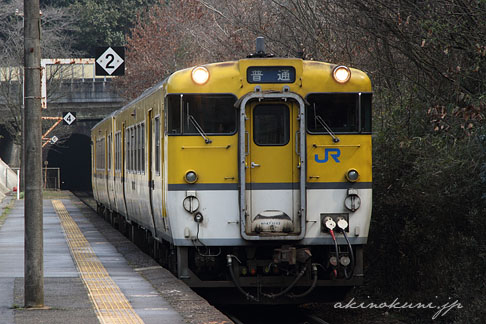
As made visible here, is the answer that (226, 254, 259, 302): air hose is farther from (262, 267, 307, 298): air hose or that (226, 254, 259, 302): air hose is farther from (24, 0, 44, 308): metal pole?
(24, 0, 44, 308): metal pole

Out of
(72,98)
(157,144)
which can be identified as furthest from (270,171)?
(72,98)

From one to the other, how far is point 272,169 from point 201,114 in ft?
3.36

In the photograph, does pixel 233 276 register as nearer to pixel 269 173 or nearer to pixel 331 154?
pixel 269 173

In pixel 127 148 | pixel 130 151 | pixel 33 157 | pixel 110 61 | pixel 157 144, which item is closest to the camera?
pixel 33 157

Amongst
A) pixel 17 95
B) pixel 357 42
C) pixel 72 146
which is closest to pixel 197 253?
pixel 357 42

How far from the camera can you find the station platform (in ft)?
31.6

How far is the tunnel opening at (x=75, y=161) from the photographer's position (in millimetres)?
66875

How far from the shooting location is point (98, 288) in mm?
11711

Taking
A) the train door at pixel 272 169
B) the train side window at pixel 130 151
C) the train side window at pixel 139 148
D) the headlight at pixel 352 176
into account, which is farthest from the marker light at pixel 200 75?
the train side window at pixel 130 151

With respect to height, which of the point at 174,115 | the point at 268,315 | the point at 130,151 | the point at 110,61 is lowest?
the point at 268,315

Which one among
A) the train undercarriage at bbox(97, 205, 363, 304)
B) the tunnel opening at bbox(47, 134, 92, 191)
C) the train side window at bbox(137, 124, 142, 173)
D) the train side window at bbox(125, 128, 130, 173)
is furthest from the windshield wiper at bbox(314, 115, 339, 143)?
the tunnel opening at bbox(47, 134, 92, 191)

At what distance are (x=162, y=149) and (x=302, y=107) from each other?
1849 mm

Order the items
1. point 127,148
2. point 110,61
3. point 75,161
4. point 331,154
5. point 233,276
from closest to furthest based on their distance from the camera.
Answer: point 233,276
point 331,154
point 127,148
point 110,61
point 75,161
